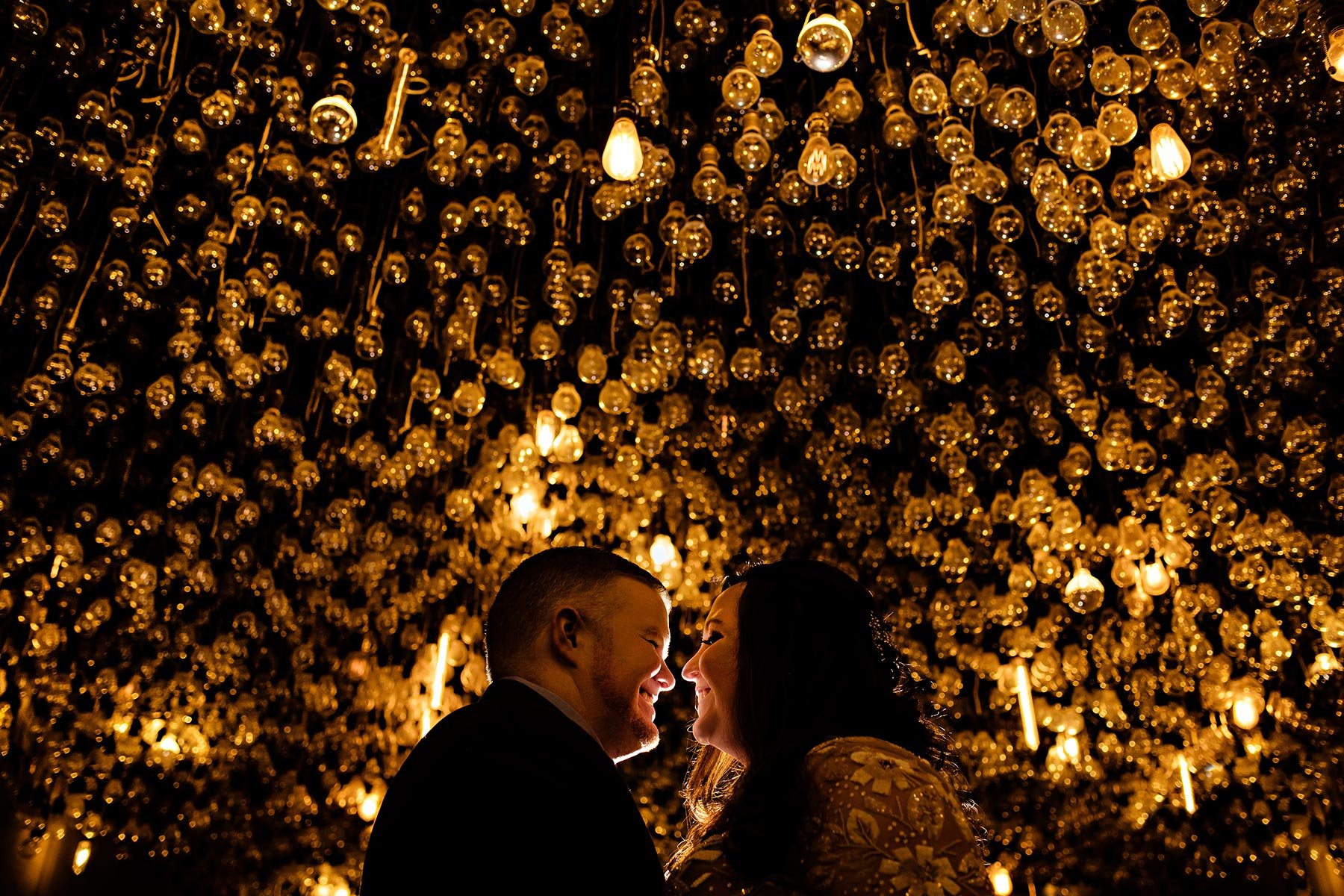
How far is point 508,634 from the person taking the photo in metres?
2.15

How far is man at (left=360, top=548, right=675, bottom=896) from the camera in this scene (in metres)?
1.59

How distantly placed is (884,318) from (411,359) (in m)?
2.69

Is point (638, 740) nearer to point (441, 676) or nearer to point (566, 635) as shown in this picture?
point (566, 635)

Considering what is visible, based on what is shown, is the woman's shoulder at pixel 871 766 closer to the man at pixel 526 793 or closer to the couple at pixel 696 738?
the couple at pixel 696 738

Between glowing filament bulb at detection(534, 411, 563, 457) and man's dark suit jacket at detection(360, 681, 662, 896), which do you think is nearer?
man's dark suit jacket at detection(360, 681, 662, 896)

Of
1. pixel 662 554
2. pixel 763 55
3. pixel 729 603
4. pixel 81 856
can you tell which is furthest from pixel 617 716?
pixel 81 856

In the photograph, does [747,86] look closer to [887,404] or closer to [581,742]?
[581,742]

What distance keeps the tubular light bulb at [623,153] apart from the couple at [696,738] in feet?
4.04

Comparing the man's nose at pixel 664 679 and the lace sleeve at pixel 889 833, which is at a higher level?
the man's nose at pixel 664 679

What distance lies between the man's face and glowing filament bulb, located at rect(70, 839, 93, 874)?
11.0 m

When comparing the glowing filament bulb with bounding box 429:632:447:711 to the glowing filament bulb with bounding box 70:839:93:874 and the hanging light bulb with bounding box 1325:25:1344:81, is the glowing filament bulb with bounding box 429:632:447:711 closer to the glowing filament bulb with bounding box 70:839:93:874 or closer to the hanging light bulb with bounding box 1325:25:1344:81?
the hanging light bulb with bounding box 1325:25:1344:81

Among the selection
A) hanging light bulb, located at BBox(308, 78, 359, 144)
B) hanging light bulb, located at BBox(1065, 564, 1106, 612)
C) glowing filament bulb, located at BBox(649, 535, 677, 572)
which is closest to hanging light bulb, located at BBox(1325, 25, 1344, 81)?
hanging light bulb, located at BBox(308, 78, 359, 144)

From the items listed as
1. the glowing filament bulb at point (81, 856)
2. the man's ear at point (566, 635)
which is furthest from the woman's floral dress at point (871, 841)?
the glowing filament bulb at point (81, 856)

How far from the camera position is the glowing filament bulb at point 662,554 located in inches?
252
